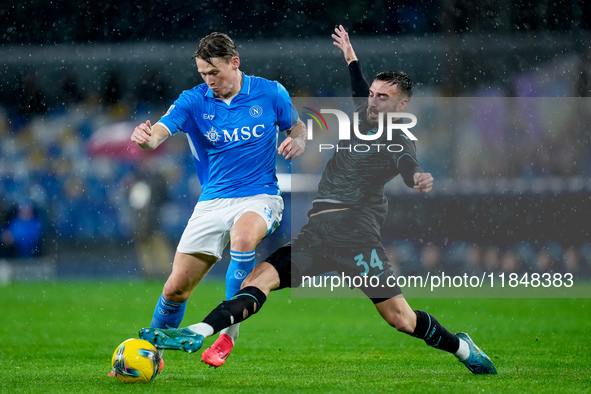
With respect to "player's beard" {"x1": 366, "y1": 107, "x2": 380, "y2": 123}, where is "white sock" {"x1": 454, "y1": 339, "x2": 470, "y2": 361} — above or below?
below

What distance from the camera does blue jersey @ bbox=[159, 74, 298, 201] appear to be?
5461 mm

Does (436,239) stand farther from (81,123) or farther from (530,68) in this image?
(81,123)

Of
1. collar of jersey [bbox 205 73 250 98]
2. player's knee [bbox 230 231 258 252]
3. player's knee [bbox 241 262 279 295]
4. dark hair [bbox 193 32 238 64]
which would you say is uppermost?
dark hair [bbox 193 32 238 64]

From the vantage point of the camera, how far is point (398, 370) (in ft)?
18.6

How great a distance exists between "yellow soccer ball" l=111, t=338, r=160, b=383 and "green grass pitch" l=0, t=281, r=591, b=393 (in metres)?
0.08

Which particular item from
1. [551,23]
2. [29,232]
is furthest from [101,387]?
[551,23]

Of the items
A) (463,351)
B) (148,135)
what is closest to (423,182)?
(463,351)

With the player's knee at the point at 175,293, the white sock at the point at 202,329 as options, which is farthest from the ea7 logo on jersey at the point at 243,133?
the white sock at the point at 202,329

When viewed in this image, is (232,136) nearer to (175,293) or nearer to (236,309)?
(175,293)

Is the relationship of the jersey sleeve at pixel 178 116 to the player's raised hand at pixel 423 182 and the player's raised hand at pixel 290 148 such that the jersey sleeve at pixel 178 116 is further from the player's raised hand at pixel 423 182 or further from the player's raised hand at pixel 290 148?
the player's raised hand at pixel 423 182

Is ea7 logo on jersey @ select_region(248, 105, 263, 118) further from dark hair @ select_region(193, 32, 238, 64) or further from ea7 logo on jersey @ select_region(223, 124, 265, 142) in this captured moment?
dark hair @ select_region(193, 32, 238, 64)

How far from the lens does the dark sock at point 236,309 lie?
15.2ft

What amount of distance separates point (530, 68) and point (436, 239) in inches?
175

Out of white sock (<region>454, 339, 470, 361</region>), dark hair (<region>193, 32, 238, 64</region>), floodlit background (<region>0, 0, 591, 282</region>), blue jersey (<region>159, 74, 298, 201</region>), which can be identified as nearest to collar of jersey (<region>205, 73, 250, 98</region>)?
blue jersey (<region>159, 74, 298, 201</region>)
